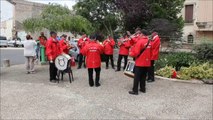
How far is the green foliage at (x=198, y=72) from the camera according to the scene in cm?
1100

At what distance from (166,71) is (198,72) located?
107 cm

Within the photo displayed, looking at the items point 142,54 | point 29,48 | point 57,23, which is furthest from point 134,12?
point 142,54

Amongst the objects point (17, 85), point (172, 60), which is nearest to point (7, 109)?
point (17, 85)

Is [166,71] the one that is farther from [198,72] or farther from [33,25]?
[33,25]

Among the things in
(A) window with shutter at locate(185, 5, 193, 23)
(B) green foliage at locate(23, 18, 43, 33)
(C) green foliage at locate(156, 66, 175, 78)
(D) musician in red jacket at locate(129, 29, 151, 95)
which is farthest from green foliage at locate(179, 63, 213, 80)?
(A) window with shutter at locate(185, 5, 193, 23)

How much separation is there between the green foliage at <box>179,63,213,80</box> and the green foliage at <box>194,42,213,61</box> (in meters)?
1.31

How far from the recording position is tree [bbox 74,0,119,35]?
1989 centimetres

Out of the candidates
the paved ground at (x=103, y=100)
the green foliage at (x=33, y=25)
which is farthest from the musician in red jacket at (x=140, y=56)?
the green foliage at (x=33, y=25)

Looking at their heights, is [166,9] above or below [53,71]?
above

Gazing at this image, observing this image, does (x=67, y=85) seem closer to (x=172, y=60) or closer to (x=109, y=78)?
(x=109, y=78)

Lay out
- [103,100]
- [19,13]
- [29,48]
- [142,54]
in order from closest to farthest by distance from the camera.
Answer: [103,100] → [142,54] → [29,48] → [19,13]

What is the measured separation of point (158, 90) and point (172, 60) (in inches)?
132

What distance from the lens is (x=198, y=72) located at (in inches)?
440

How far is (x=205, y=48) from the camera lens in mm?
12805
